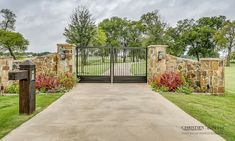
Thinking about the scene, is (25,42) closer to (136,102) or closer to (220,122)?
(136,102)

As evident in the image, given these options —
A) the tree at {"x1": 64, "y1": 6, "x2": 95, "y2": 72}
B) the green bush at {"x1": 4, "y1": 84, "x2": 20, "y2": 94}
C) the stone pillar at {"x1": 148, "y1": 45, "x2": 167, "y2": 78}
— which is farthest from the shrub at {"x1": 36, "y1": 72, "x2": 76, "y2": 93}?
the tree at {"x1": 64, "y1": 6, "x2": 95, "y2": 72}

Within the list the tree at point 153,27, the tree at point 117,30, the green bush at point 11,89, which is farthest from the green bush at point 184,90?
the tree at point 117,30

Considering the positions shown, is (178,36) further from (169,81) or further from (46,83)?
(46,83)

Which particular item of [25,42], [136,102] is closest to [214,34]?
[25,42]

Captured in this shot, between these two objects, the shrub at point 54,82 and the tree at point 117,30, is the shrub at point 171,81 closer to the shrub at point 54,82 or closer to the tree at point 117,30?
the shrub at point 54,82

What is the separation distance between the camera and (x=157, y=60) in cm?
1341

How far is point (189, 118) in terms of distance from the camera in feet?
21.9

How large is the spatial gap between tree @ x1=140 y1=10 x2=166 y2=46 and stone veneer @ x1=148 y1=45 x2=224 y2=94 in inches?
1081

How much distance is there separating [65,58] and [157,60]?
4.04 meters

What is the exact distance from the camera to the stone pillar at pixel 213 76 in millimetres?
11648

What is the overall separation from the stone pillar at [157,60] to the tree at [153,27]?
27270 mm

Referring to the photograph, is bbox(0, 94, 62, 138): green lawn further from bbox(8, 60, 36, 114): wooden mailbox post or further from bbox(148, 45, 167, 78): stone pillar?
bbox(148, 45, 167, 78): stone pillar

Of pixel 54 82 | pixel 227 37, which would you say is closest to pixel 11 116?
pixel 54 82

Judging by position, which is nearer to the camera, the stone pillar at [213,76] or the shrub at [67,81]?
the stone pillar at [213,76]
